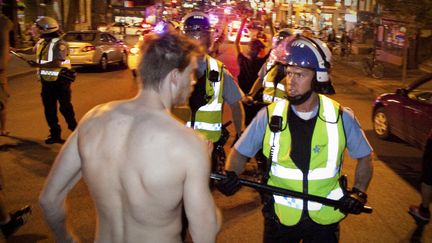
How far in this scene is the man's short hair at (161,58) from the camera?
2.11m

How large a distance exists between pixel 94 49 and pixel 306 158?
673 inches

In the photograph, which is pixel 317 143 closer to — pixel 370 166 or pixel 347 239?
pixel 370 166

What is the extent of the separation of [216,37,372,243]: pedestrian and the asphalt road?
79.0 inches

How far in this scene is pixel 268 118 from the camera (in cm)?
303

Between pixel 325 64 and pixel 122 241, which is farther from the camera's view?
pixel 325 64

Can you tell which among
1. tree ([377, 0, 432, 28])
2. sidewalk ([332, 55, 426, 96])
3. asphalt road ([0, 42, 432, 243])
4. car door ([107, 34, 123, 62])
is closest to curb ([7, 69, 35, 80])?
car door ([107, 34, 123, 62])

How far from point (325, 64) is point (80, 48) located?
656 inches

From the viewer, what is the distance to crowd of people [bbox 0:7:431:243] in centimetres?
202

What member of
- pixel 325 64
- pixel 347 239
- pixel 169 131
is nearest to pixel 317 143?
pixel 325 64

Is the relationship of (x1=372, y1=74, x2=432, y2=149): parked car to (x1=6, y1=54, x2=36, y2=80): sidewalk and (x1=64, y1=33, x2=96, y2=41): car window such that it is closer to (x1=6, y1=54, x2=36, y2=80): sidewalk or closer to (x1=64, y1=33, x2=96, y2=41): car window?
(x1=6, y1=54, x2=36, y2=80): sidewalk

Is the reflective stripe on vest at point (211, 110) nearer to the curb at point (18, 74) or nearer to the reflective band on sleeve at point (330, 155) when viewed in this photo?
the reflective band on sleeve at point (330, 155)

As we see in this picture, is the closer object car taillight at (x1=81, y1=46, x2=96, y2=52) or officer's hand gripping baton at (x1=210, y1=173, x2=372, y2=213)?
officer's hand gripping baton at (x1=210, y1=173, x2=372, y2=213)

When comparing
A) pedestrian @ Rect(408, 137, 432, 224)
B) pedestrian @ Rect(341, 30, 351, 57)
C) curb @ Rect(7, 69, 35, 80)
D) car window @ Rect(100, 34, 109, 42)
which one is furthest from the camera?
pedestrian @ Rect(341, 30, 351, 57)

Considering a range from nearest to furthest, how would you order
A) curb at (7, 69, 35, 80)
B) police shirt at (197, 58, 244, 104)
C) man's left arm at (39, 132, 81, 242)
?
1. man's left arm at (39, 132, 81, 242)
2. police shirt at (197, 58, 244, 104)
3. curb at (7, 69, 35, 80)
